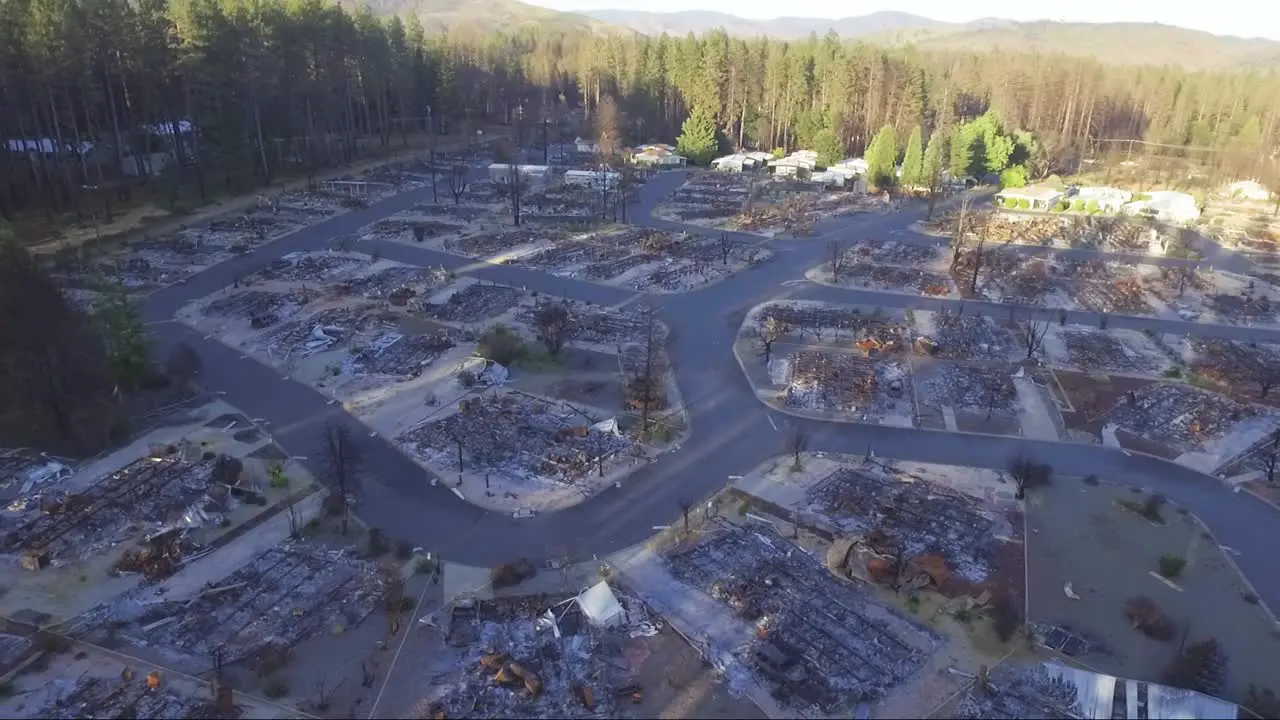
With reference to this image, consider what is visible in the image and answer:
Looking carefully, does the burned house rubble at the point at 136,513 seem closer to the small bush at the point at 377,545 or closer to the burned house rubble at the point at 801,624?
the small bush at the point at 377,545

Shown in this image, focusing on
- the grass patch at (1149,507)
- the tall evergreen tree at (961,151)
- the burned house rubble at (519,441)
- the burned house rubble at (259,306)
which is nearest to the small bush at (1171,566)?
the grass patch at (1149,507)

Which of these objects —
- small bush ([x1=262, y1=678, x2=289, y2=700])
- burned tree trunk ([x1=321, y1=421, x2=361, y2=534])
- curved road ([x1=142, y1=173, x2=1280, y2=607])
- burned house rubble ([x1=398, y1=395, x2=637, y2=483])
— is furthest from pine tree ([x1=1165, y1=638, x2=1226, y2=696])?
burned tree trunk ([x1=321, y1=421, x2=361, y2=534])

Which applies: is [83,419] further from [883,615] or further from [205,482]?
[883,615]

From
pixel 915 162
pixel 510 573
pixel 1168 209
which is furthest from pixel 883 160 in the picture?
Answer: pixel 510 573

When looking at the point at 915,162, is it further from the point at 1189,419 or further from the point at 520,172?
the point at 1189,419

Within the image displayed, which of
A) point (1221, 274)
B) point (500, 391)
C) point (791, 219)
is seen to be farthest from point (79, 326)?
point (1221, 274)

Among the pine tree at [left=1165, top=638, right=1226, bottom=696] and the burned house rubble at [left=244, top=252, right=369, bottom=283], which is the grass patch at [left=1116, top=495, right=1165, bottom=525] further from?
the burned house rubble at [left=244, top=252, right=369, bottom=283]
